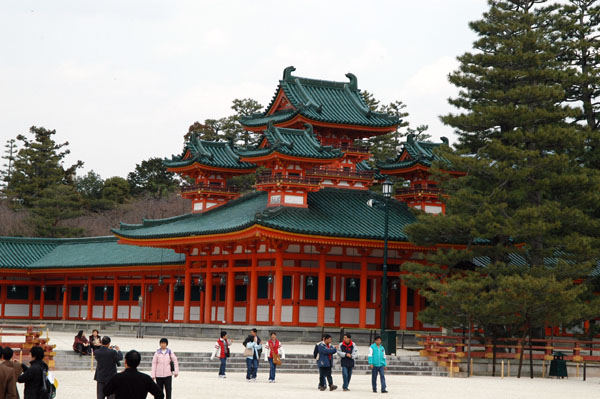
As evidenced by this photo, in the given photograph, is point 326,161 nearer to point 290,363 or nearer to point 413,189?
point 413,189

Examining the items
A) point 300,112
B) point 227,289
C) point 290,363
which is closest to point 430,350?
point 290,363

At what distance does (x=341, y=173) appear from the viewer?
47250 mm

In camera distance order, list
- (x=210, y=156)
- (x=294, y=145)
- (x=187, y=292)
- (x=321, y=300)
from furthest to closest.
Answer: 1. (x=210, y=156)
2. (x=187, y=292)
3. (x=294, y=145)
4. (x=321, y=300)

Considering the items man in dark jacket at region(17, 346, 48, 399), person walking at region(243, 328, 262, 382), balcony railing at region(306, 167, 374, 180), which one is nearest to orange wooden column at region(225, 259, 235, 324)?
balcony railing at region(306, 167, 374, 180)

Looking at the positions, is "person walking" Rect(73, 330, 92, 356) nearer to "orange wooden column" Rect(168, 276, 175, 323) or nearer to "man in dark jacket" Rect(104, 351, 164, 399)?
"man in dark jacket" Rect(104, 351, 164, 399)

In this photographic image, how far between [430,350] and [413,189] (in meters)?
12.8

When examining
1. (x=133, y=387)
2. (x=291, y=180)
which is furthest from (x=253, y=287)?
(x=133, y=387)

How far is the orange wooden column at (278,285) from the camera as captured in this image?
41469 mm

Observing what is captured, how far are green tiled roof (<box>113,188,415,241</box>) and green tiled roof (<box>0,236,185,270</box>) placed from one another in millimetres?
3106

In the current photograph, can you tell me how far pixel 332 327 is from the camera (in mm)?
42250

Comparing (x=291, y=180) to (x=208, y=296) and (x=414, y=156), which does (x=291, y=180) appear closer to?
(x=414, y=156)

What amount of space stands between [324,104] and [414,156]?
6.22 metres

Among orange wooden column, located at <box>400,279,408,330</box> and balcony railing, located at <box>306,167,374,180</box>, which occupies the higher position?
balcony railing, located at <box>306,167,374,180</box>

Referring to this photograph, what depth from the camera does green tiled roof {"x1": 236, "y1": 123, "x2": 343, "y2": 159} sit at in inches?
1705
